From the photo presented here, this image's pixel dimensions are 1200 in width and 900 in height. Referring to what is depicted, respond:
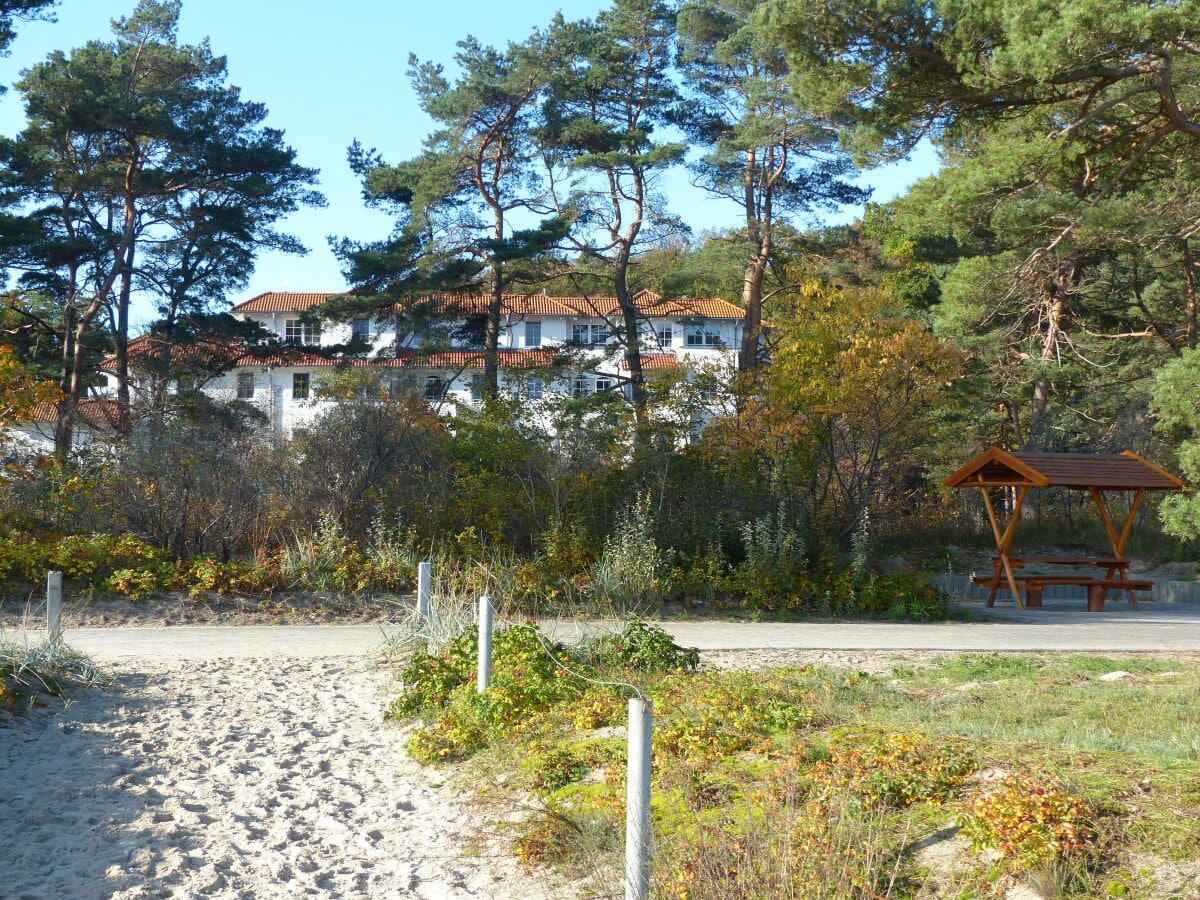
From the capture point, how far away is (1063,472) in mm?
17969

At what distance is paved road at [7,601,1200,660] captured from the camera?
11516 millimetres

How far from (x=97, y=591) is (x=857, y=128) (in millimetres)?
10639

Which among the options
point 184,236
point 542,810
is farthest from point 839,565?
point 184,236

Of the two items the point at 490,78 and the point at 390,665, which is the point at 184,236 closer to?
the point at 490,78

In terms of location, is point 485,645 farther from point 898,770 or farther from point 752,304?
point 752,304

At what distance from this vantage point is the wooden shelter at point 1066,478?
17.6 metres

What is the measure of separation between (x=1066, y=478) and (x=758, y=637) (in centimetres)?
749

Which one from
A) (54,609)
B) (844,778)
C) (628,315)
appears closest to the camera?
(844,778)

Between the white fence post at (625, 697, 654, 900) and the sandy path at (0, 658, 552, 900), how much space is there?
40.0 inches

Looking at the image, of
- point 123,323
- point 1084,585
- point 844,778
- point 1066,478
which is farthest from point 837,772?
point 123,323

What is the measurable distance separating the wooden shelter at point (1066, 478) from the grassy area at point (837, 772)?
28.6 ft

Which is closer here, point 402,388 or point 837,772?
point 837,772

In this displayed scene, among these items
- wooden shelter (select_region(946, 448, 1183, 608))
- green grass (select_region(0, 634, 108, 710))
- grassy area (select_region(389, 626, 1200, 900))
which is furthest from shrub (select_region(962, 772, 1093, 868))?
wooden shelter (select_region(946, 448, 1183, 608))

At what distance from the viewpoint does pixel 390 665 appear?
1059cm
